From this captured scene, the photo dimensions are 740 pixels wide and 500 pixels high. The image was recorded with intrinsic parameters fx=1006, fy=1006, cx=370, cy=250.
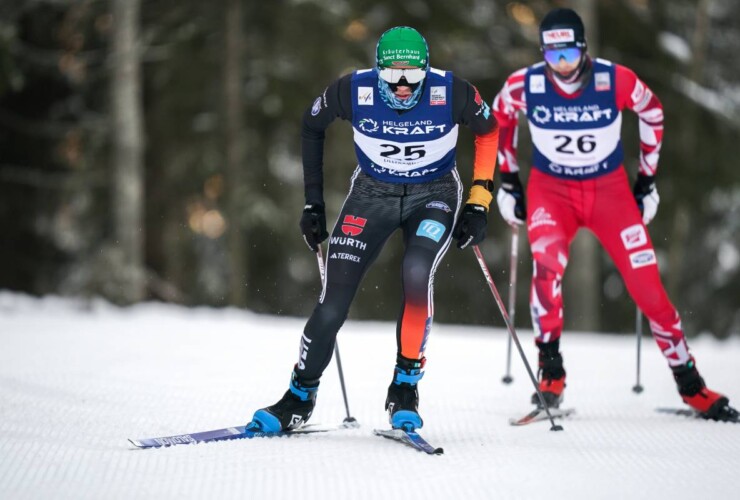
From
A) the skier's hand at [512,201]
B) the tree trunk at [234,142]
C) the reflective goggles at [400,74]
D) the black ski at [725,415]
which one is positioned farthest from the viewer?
the tree trunk at [234,142]

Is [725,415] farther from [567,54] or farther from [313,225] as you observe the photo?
[313,225]

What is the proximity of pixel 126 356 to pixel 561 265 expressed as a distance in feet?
10.1

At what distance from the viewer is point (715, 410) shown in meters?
5.25

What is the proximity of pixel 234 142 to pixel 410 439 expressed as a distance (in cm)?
989

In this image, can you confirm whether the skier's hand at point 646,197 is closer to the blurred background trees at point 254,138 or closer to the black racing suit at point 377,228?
the black racing suit at point 377,228

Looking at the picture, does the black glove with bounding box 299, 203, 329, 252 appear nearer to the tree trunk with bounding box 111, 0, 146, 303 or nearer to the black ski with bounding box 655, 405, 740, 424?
the black ski with bounding box 655, 405, 740, 424

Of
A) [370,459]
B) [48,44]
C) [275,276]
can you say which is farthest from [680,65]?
[370,459]

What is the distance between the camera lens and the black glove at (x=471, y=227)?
464cm

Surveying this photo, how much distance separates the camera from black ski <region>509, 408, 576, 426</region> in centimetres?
509

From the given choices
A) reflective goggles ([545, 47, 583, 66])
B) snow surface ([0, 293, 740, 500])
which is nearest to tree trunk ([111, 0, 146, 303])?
snow surface ([0, 293, 740, 500])

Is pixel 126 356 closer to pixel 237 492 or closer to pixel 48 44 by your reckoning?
pixel 237 492

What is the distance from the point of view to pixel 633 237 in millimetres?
5410

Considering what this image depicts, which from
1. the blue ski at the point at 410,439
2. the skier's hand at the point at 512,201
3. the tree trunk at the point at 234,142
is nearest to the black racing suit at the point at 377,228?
the blue ski at the point at 410,439

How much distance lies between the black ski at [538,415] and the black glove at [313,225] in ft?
4.48
